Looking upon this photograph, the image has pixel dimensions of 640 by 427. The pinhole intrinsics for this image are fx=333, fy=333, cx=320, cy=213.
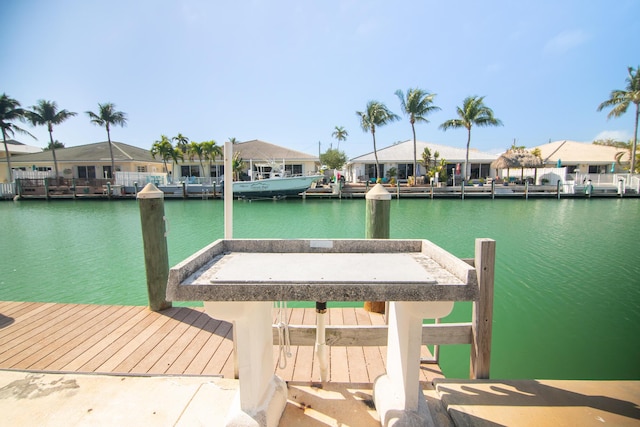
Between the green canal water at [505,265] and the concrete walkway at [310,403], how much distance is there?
1.79 metres

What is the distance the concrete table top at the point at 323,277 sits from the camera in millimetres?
1412

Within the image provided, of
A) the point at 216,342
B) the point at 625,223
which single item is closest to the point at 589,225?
the point at 625,223

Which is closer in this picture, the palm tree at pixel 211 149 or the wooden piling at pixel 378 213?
the wooden piling at pixel 378 213

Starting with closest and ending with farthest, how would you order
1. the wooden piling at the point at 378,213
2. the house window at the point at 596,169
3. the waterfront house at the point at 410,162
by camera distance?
the wooden piling at the point at 378,213 → the waterfront house at the point at 410,162 → the house window at the point at 596,169

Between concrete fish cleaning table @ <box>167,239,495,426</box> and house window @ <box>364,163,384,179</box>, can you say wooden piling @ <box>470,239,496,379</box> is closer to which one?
concrete fish cleaning table @ <box>167,239,495,426</box>

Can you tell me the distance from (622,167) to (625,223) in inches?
946

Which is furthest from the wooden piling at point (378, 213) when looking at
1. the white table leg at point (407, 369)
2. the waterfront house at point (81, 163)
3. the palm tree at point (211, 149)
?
the waterfront house at point (81, 163)

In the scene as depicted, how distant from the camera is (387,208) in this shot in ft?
13.2

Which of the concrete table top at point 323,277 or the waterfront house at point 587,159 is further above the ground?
the waterfront house at point 587,159

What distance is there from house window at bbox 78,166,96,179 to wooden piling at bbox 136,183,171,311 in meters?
36.6

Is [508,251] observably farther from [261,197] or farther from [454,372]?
[261,197]

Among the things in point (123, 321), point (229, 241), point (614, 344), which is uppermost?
point (229, 241)

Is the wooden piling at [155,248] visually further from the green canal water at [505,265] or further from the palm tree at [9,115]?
the palm tree at [9,115]

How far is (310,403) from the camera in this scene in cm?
226
